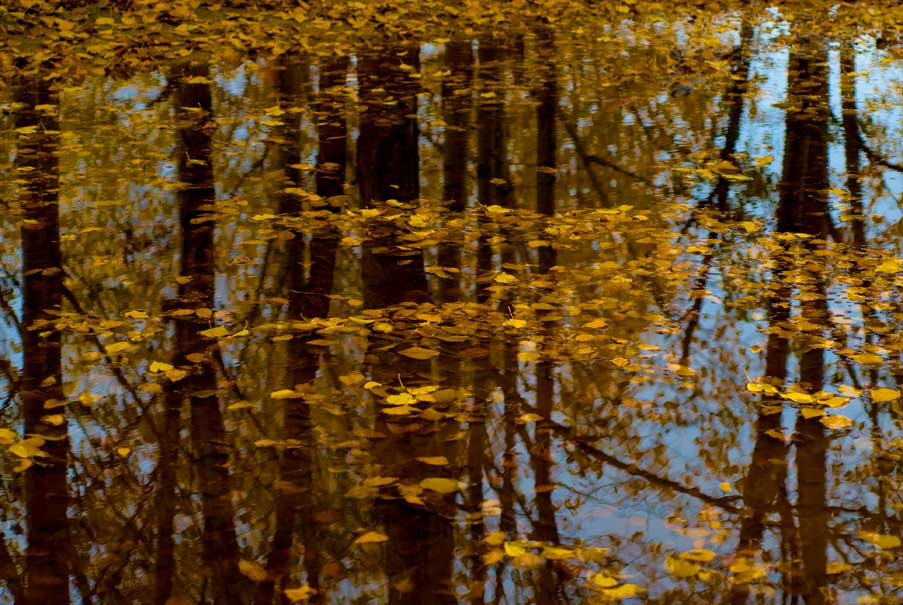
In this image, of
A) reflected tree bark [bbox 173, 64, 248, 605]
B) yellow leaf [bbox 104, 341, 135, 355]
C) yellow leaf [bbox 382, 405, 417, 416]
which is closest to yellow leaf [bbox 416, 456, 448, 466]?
yellow leaf [bbox 382, 405, 417, 416]

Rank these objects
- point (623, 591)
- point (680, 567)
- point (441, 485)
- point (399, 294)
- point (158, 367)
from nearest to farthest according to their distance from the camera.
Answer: point (623, 591)
point (680, 567)
point (441, 485)
point (158, 367)
point (399, 294)

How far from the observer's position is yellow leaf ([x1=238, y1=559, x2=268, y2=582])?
138 inches

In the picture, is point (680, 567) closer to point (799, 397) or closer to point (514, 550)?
point (514, 550)

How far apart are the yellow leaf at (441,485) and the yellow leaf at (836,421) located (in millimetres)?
1616

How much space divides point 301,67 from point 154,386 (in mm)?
7875

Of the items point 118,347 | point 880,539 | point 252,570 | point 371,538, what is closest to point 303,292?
point 118,347

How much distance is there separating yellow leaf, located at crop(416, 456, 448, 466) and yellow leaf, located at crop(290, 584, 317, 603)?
0.87 m

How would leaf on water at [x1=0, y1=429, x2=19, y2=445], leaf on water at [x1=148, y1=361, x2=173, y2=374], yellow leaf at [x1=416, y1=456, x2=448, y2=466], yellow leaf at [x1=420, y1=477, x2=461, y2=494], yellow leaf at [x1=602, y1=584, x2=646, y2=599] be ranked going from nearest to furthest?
1. yellow leaf at [x1=602, y1=584, x2=646, y2=599]
2. yellow leaf at [x1=420, y1=477, x2=461, y2=494]
3. yellow leaf at [x1=416, y1=456, x2=448, y2=466]
4. leaf on water at [x1=0, y1=429, x2=19, y2=445]
5. leaf on water at [x1=148, y1=361, x2=173, y2=374]

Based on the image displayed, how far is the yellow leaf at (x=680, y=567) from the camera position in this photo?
11.3ft

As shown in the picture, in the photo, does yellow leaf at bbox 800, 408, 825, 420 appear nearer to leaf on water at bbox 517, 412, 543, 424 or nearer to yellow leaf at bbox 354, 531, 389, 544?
leaf on water at bbox 517, 412, 543, 424

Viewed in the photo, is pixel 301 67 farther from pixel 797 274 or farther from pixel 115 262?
pixel 797 274

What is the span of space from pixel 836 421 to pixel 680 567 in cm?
134

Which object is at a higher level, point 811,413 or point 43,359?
point 43,359

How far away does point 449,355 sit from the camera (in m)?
5.07
